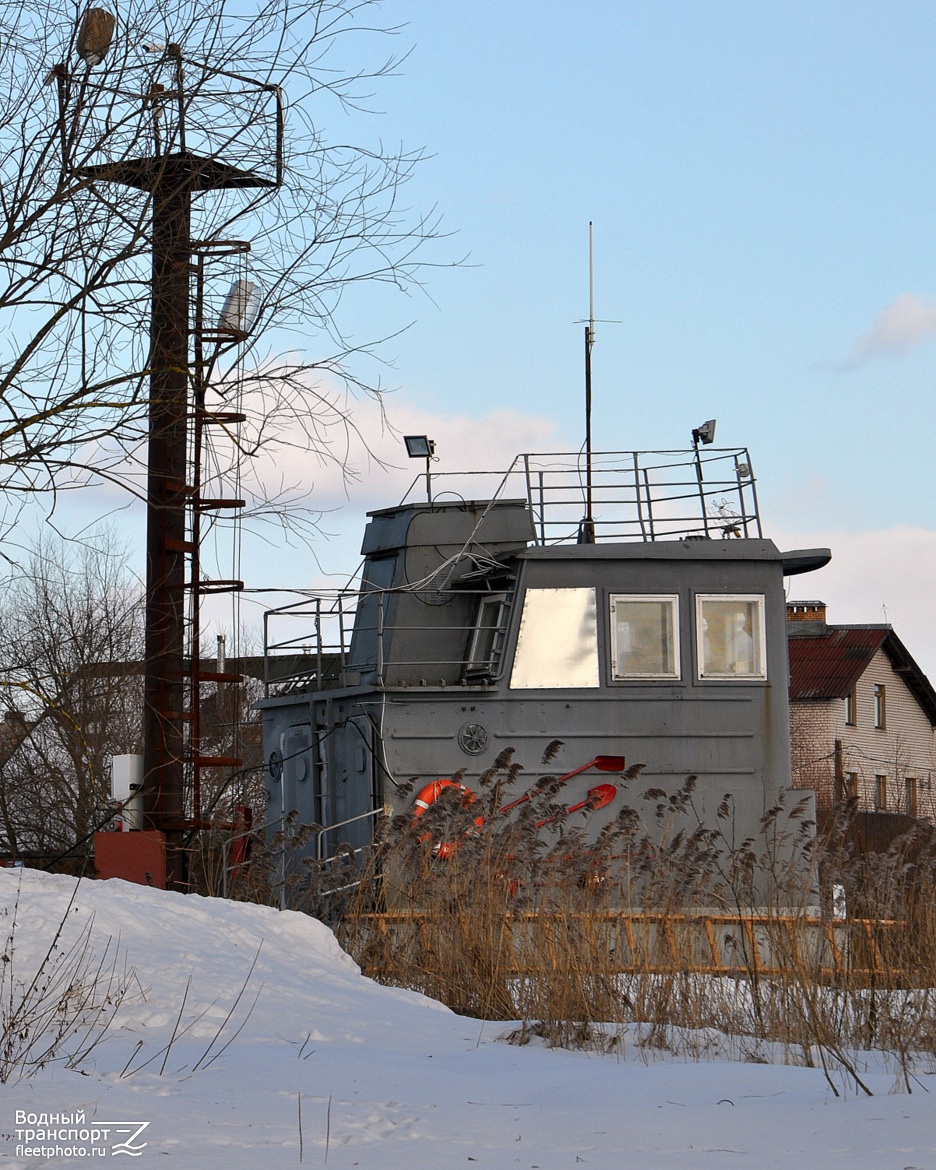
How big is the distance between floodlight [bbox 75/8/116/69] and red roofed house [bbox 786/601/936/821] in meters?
35.2

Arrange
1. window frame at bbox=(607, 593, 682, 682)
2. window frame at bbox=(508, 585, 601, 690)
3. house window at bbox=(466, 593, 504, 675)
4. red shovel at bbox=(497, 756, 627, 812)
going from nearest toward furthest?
red shovel at bbox=(497, 756, 627, 812) < window frame at bbox=(508, 585, 601, 690) < window frame at bbox=(607, 593, 682, 682) < house window at bbox=(466, 593, 504, 675)

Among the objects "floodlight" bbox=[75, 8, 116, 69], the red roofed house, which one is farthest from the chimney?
"floodlight" bbox=[75, 8, 116, 69]

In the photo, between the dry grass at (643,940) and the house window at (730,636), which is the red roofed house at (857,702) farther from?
the dry grass at (643,940)

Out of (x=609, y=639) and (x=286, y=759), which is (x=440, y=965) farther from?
(x=286, y=759)

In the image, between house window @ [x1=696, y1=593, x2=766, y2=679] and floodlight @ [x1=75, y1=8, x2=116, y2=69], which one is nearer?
floodlight @ [x1=75, y1=8, x2=116, y2=69]

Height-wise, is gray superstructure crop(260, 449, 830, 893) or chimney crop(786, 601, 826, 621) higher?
chimney crop(786, 601, 826, 621)

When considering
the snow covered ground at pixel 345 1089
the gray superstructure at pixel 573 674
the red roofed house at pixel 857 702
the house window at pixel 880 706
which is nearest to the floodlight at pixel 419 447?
the gray superstructure at pixel 573 674

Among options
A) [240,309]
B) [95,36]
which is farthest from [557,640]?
[95,36]

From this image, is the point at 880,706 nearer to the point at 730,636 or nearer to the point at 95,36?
the point at 730,636

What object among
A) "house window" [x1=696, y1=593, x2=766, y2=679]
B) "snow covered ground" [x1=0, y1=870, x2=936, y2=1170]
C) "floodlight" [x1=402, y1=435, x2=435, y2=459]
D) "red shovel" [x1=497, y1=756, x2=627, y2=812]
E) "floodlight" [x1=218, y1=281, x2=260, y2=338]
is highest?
"floodlight" [x1=402, y1=435, x2=435, y2=459]

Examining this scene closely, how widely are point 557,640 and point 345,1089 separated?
8.58 m

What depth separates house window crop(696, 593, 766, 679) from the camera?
1400cm

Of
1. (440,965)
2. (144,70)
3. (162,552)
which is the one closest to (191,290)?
(144,70)

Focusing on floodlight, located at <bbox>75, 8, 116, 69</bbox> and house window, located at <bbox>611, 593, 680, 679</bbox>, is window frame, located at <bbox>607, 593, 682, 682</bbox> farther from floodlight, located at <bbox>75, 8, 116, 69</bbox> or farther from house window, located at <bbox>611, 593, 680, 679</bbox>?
floodlight, located at <bbox>75, 8, 116, 69</bbox>
